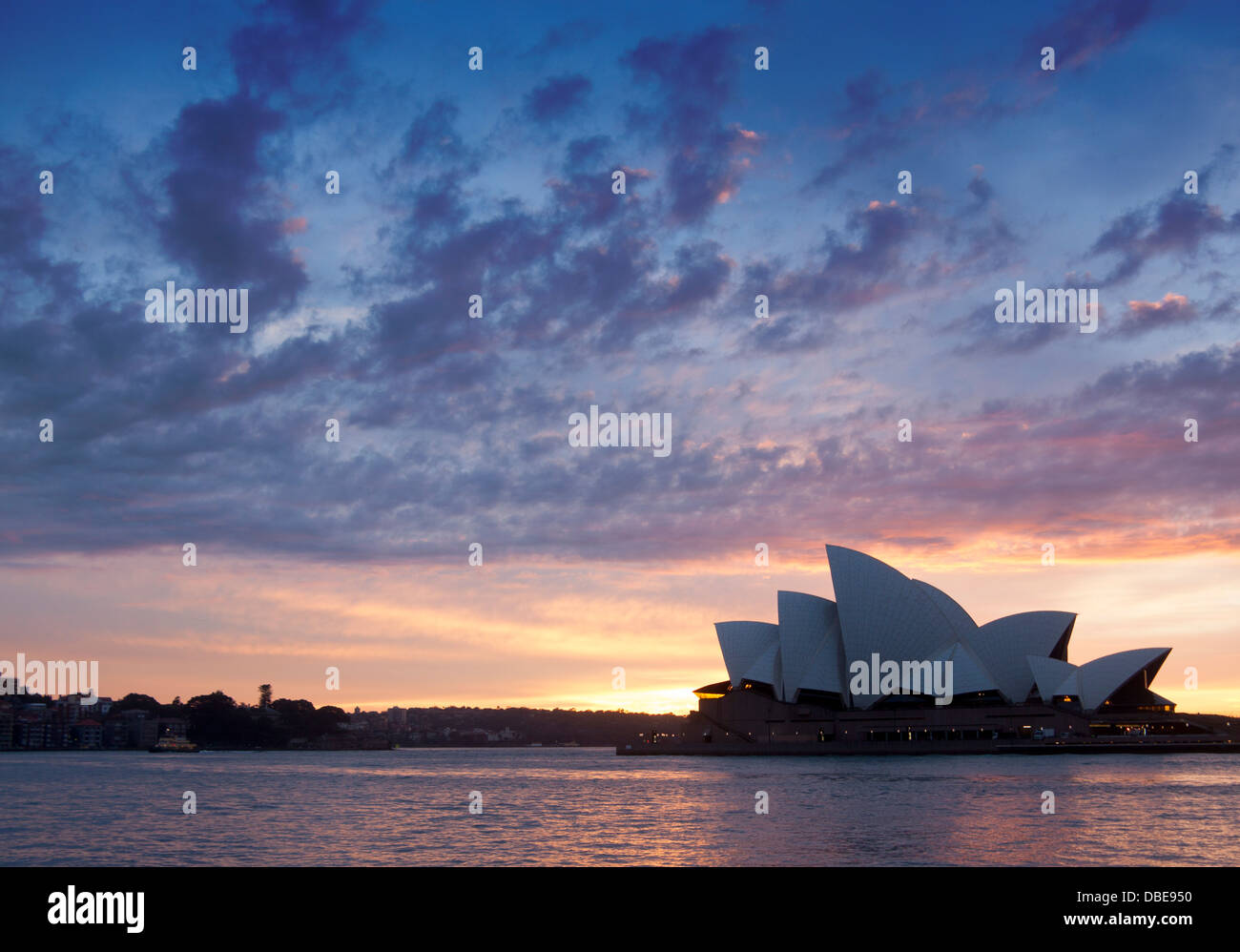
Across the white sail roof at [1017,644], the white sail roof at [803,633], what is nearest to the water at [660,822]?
the white sail roof at [803,633]

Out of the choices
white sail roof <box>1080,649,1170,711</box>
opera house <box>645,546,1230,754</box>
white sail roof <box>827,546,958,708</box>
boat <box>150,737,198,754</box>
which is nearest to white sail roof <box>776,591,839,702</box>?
opera house <box>645,546,1230,754</box>

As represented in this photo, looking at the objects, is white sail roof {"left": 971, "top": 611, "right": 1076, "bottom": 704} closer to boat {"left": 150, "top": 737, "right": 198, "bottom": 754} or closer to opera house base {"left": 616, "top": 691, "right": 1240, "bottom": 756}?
opera house base {"left": 616, "top": 691, "right": 1240, "bottom": 756}

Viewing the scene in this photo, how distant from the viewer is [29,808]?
35875 mm

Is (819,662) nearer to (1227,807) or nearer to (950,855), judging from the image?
(1227,807)

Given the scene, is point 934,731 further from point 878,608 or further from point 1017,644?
point 878,608

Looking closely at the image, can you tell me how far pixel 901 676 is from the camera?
75.2 m

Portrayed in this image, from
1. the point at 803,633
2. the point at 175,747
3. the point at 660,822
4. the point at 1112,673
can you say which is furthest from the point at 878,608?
the point at 175,747

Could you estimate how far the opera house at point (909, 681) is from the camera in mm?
71812
